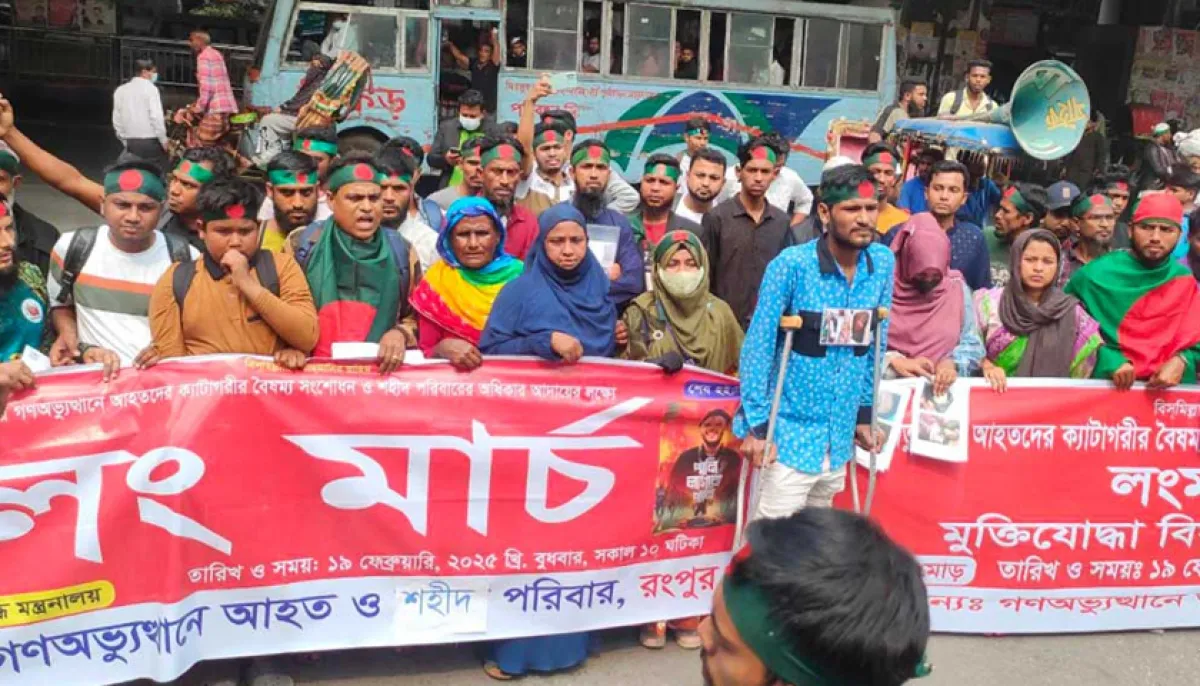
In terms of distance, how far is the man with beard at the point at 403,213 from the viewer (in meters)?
5.11

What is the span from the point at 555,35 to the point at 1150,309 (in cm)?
1004

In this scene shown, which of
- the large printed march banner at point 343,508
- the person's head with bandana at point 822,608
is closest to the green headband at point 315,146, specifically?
the large printed march banner at point 343,508

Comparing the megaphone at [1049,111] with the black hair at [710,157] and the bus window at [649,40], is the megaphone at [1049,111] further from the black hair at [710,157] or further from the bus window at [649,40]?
the bus window at [649,40]

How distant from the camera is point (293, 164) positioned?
464cm

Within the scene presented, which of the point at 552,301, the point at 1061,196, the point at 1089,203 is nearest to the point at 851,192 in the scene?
the point at 552,301

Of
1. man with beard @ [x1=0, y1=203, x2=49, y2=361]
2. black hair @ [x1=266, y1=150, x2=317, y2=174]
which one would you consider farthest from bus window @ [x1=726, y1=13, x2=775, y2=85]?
man with beard @ [x1=0, y1=203, x2=49, y2=361]

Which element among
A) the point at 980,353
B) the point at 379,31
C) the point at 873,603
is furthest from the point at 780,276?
the point at 379,31

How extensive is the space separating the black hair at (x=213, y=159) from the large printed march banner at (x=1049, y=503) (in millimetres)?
2872

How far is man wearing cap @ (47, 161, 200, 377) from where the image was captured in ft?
12.4

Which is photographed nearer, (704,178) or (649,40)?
(704,178)

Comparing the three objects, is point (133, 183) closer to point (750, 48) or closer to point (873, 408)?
point (873, 408)

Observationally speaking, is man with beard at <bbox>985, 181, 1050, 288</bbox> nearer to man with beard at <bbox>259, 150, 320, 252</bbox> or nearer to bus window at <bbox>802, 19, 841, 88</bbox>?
man with beard at <bbox>259, 150, 320, 252</bbox>

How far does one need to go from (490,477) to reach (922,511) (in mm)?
1833

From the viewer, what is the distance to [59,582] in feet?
11.4
